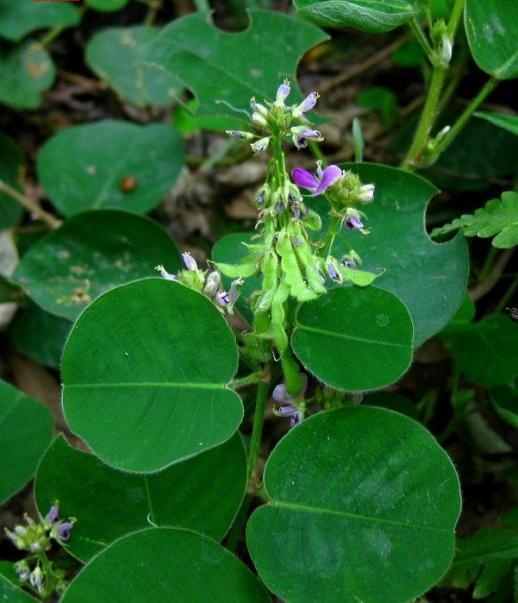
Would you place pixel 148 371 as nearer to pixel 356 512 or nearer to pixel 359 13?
pixel 356 512

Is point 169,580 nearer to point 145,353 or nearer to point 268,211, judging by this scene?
point 145,353

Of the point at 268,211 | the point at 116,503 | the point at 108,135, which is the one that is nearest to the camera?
the point at 268,211

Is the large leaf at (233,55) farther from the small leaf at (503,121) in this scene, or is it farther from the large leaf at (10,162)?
the large leaf at (10,162)

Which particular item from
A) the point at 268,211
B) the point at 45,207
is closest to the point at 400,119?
the point at 45,207

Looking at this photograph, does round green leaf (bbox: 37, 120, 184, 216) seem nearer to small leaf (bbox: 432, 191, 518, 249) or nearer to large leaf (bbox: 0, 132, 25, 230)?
large leaf (bbox: 0, 132, 25, 230)

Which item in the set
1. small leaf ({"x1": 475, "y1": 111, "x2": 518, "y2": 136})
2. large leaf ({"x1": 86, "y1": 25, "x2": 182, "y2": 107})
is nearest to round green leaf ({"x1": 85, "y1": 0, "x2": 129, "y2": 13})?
large leaf ({"x1": 86, "y1": 25, "x2": 182, "y2": 107})

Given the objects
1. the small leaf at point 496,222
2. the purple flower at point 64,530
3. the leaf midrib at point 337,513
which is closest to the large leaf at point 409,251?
the small leaf at point 496,222
